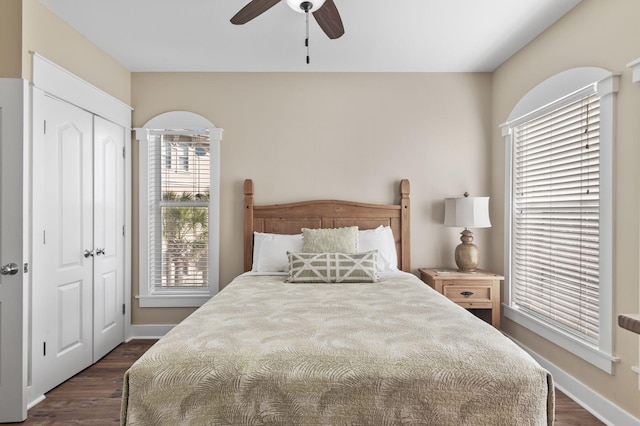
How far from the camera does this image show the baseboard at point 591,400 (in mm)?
2188

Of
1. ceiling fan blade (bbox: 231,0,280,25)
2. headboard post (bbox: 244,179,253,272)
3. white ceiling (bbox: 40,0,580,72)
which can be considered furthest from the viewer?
headboard post (bbox: 244,179,253,272)

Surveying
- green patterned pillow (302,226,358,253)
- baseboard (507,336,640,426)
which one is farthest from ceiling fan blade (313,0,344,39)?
baseboard (507,336,640,426)

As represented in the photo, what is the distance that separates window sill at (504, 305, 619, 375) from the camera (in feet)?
7.56

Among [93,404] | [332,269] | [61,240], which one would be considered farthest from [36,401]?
[332,269]

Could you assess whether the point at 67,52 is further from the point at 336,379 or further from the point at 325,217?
the point at 336,379

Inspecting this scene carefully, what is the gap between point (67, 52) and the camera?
114 inches

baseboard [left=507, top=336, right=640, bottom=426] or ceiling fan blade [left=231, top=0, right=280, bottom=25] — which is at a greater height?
ceiling fan blade [left=231, top=0, right=280, bottom=25]

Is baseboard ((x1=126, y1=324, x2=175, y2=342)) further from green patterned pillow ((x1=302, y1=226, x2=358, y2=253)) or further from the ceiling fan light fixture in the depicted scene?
the ceiling fan light fixture

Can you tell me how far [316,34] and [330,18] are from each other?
0.84m

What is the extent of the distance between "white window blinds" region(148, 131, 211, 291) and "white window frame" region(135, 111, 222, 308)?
0.06m

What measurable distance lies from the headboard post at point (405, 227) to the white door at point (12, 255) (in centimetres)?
305

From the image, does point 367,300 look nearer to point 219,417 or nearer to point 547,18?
point 219,417

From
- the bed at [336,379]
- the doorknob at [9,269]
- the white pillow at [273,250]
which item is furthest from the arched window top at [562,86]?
the doorknob at [9,269]

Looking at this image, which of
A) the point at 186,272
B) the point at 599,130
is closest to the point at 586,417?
the point at 599,130
